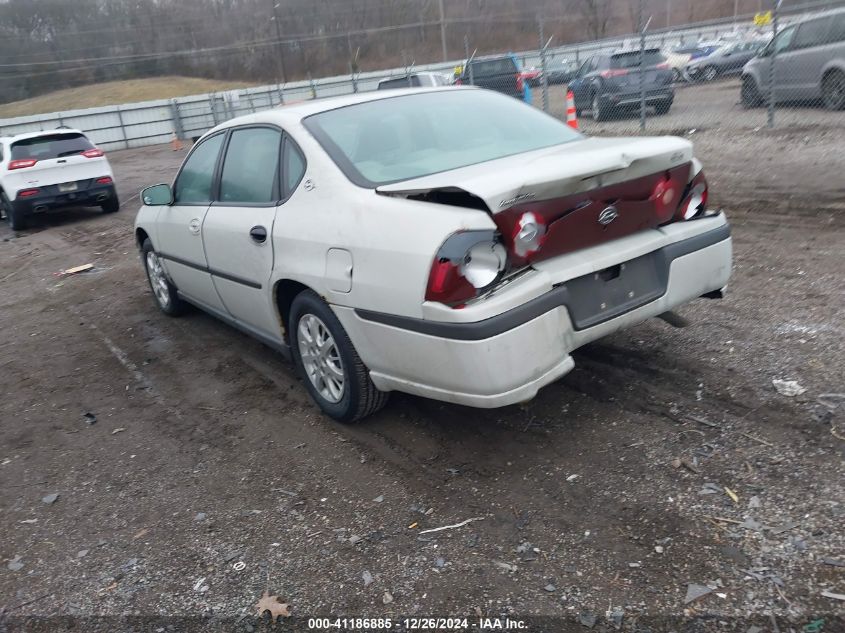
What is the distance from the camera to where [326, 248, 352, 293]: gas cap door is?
11.3ft

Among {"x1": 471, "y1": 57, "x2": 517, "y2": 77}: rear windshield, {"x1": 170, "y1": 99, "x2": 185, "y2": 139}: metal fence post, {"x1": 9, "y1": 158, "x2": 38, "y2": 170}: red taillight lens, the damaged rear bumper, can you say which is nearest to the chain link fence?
{"x1": 471, "y1": 57, "x2": 517, "y2": 77}: rear windshield

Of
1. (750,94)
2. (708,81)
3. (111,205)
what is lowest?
(111,205)

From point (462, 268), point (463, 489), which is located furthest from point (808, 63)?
point (463, 489)

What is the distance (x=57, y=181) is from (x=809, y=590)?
44.5 ft

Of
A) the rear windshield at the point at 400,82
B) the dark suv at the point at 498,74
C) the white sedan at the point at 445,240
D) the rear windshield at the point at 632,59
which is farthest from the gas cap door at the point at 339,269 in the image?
the rear windshield at the point at 400,82

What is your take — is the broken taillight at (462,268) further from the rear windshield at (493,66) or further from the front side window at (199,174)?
the rear windshield at (493,66)

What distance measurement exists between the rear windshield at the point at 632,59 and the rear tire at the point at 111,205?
34.9 ft

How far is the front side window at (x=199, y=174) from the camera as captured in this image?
4949mm

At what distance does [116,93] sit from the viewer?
185 feet

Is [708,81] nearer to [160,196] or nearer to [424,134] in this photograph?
[160,196]

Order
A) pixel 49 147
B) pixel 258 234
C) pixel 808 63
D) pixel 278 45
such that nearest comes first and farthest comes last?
pixel 258 234
pixel 808 63
pixel 49 147
pixel 278 45

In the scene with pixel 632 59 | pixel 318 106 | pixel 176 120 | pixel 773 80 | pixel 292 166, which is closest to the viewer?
pixel 292 166

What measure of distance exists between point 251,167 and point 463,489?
2401 millimetres

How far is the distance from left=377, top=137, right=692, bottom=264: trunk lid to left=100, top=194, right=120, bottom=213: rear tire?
1180 centimetres
